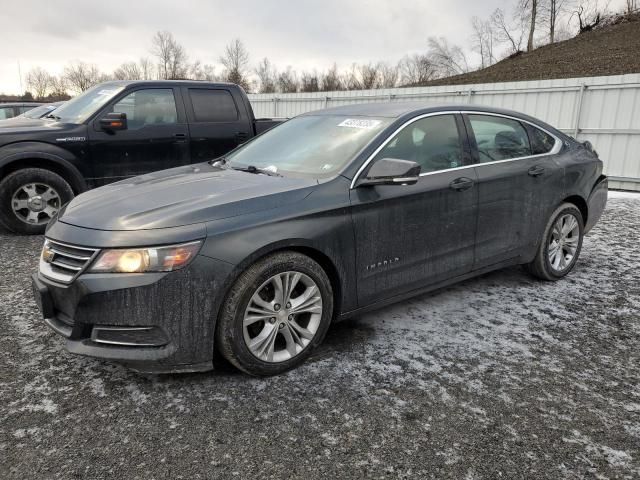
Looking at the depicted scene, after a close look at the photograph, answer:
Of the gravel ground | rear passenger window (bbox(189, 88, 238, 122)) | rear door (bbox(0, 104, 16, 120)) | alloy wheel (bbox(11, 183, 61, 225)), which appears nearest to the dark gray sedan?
the gravel ground

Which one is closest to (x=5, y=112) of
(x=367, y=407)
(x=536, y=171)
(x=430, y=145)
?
(x=430, y=145)

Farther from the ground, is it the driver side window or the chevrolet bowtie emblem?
the driver side window

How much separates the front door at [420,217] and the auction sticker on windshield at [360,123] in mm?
200

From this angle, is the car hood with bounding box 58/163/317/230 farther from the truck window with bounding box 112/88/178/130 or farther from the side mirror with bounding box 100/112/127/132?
the truck window with bounding box 112/88/178/130

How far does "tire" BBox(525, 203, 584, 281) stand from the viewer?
4.45m

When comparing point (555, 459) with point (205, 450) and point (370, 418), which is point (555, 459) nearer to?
point (370, 418)

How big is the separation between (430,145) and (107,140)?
14.0 ft

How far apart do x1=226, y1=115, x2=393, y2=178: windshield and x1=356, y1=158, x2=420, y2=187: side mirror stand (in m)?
0.20

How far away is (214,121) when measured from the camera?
6.94 meters

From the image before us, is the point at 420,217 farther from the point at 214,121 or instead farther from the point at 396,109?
the point at 214,121

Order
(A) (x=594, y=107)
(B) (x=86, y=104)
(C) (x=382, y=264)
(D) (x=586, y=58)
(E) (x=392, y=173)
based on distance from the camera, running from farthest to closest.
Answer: (D) (x=586, y=58)
(A) (x=594, y=107)
(B) (x=86, y=104)
(C) (x=382, y=264)
(E) (x=392, y=173)

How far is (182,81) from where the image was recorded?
22.5 ft

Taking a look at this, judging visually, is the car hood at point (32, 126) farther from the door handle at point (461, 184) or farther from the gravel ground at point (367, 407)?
the door handle at point (461, 184)

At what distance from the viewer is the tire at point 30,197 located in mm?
5848
